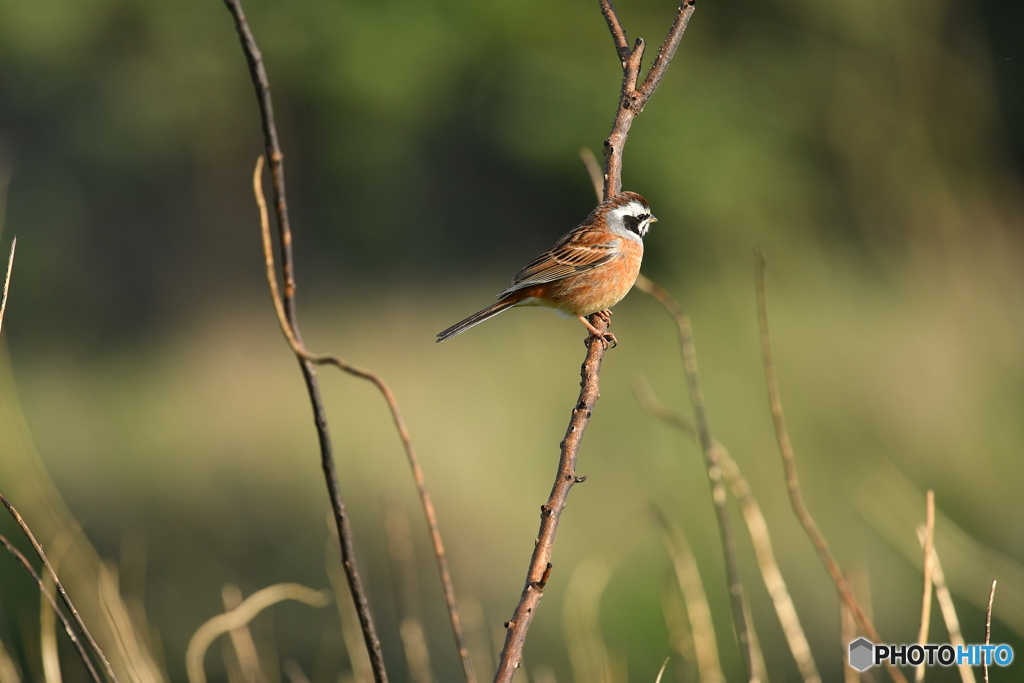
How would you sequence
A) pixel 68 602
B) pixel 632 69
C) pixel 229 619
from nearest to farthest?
pixel 68 602 → pixel 229 619 → pixel 632 69

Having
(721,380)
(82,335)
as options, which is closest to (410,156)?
(82,335)

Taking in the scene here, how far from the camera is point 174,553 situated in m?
8.53

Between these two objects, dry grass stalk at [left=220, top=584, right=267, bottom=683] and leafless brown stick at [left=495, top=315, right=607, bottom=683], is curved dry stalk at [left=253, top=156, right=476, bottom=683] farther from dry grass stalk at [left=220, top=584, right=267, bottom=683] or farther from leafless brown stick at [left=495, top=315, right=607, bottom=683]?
dry grass stalk at [left=220, top=584, right=267, bottom=683]

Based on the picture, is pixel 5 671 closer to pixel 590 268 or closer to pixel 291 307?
pixel 291 307

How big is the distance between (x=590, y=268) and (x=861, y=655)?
1.94 meters

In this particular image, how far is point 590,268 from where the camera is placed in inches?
141

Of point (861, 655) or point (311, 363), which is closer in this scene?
point (311, 363)

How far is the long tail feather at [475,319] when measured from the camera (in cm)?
308

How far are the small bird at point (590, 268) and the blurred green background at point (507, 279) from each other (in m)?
1.89

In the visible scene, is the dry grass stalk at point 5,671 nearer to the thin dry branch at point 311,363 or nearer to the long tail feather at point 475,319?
the thin dry branch at point 311,363

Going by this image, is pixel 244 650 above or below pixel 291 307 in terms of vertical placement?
below

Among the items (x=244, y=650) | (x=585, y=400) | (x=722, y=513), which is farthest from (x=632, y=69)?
(x=244, y=650)

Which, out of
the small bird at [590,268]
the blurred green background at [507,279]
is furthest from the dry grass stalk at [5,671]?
the blurred green background at [507,279]

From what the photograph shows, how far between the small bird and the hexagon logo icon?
1.47 meters
